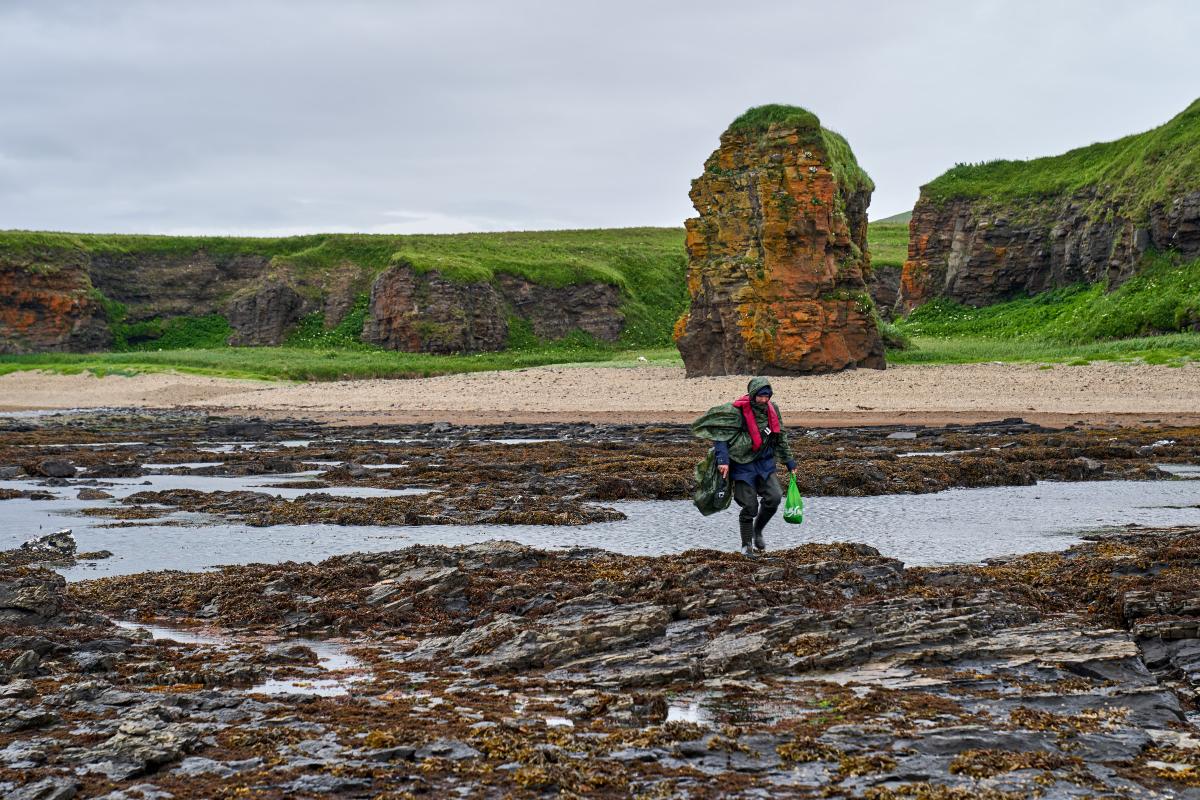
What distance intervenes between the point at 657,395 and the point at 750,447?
3101 centimetres

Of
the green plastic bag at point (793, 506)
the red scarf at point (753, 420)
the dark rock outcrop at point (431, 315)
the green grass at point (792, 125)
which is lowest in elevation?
the green plastic bag at point (793, 506)

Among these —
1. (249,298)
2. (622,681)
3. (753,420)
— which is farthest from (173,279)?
(622,681)

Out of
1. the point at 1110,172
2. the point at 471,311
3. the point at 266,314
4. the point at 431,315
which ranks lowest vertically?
the point at 431,315

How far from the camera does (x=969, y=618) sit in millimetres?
9461

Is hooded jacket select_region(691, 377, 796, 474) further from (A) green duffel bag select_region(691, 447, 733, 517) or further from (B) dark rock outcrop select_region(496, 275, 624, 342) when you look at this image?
(B) dark rock outcrop select_region(496, 275, 624, 342)

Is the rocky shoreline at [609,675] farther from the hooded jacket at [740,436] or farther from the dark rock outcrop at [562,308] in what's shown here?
the dark rock outcrop at [562,308]

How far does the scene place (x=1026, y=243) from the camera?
2507 inches

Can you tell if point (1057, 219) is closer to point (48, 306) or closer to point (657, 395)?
point (657, 395)

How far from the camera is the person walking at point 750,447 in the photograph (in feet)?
44.2

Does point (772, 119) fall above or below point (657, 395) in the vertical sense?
above

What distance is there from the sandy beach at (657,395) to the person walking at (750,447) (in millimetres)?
21207

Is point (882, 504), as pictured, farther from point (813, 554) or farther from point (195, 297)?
point (195, 297)

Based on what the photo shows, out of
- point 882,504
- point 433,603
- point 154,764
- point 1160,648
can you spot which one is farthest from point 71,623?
point 882,504

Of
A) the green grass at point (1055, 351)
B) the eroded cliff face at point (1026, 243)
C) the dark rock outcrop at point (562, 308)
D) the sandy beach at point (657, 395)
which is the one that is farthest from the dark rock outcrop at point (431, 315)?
the green grass at point (1055, 351)
